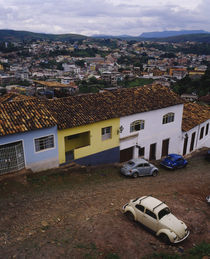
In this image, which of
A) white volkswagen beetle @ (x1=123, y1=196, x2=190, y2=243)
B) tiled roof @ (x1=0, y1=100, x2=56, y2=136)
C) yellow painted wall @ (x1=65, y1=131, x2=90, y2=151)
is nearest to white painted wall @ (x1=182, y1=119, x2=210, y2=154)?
yellow painted wall @ (x1=65, y1=131, x2=90, y2=151)

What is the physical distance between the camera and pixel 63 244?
10.1 metres

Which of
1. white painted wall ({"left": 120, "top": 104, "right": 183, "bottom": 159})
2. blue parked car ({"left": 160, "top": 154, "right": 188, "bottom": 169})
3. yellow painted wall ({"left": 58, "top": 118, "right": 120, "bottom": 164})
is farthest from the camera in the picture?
blue parked car ({"left": 160, "top": 154, "right": 188, "bottom": 169})

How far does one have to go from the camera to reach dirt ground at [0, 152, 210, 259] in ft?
33.1

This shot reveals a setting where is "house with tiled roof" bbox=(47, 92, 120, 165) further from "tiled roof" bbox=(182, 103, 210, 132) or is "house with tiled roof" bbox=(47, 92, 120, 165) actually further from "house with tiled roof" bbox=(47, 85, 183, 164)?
"tiled roof" bbox=(182, 103, 210, 132)

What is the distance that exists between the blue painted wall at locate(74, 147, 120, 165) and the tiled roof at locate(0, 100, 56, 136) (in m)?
4.62

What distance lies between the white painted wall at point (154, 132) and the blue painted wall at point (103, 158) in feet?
2.98

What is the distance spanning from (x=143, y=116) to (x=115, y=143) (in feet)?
12.3

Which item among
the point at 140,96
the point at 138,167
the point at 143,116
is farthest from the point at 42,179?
the point at 140,96

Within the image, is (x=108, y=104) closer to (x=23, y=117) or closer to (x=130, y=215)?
(x=23, y=117)

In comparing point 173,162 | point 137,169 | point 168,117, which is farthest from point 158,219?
point 168,117

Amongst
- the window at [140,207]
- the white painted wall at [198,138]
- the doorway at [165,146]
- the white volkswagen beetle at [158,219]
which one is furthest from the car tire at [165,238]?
the white painted wall at [198,138]

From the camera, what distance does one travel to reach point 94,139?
19969mm

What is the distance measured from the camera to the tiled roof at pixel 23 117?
15466 mm

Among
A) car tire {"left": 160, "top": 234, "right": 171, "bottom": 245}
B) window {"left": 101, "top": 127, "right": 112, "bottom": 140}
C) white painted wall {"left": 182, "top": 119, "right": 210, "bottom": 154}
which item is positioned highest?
window {"left": 101, "top": 127, "right": 112, "bottom": 140}
